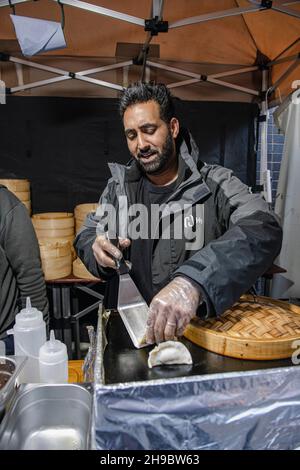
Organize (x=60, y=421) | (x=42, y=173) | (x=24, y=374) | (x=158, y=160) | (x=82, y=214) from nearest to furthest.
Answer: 1. (x=60, y=421)
2. (x=24, y=374)
3. (x=158, y=160)
4. (x=82, y=214)
5. (x=42, y=173)

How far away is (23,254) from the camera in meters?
1.77

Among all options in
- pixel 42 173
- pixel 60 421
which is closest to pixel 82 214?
pixel 42 173

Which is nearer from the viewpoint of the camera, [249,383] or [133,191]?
[249,383]

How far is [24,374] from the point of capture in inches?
40.6

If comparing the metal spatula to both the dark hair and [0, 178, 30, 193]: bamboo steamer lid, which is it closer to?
the dark hair

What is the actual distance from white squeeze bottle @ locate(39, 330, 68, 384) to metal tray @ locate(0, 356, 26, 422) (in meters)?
0.06

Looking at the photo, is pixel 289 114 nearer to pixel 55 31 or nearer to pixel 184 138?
pixel 184 138

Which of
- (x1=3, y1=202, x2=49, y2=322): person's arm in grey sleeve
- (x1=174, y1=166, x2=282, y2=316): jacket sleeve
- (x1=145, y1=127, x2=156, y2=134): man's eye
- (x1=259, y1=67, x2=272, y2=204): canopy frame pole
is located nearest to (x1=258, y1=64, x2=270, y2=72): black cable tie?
(x1=259, y1=67, x2=272, y2=204): canopy frame pole

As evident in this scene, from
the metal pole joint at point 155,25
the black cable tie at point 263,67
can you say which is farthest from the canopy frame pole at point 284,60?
the metal pole joint at point 155,25

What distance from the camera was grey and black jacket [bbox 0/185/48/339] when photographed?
1744 millimetres

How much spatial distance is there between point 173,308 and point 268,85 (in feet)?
10.2

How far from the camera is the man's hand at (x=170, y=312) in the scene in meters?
0.91

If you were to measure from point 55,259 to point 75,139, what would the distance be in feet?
4.18

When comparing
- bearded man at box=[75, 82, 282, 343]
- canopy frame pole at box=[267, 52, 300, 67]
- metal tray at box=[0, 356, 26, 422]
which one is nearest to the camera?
metal tray at box=[0, 356, 26, 422]
